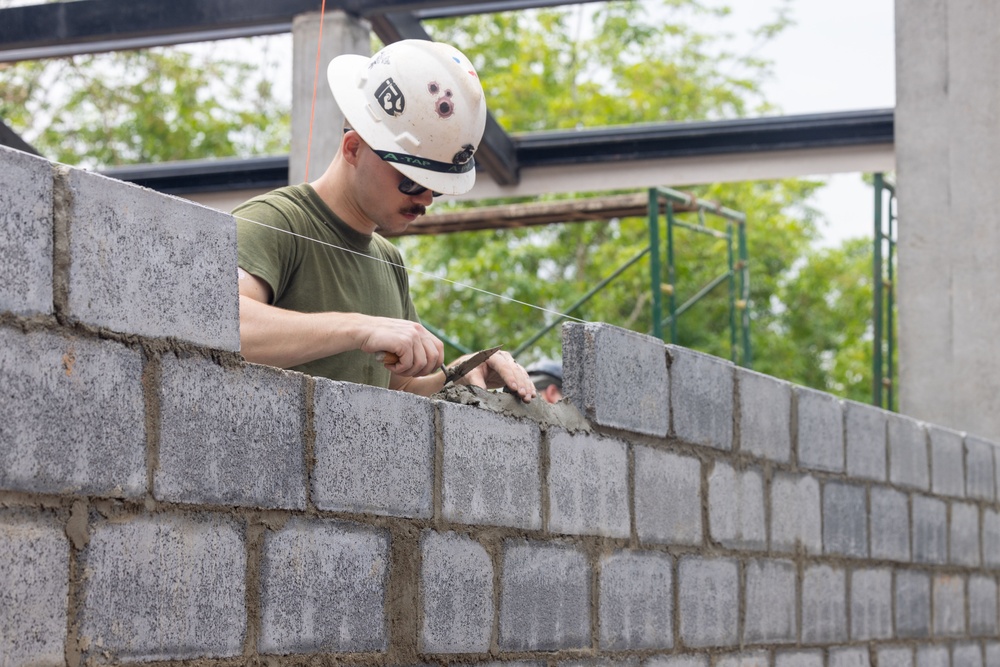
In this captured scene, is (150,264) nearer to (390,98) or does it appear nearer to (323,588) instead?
(323,588)

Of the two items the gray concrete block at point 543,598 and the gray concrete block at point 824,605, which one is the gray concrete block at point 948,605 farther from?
the gray concrete block at point 543,598

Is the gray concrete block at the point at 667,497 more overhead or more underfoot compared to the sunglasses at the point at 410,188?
more underfoot

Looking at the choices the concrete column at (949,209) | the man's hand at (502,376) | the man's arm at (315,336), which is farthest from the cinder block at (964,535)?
the man's arm at (315,336)

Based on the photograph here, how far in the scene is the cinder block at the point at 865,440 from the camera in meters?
4.85

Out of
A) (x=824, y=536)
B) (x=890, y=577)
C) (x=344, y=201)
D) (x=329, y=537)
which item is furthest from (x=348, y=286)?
(x=890, y=577)

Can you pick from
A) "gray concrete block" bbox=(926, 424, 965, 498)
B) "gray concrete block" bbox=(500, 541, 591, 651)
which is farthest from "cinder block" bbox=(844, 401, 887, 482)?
"gray concrete block" bbox=(500, 541, 591, 651)

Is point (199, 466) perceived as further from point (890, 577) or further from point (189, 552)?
point (890, 577)

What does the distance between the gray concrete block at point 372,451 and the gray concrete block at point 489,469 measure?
0.25 ft

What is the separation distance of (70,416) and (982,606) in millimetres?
5064

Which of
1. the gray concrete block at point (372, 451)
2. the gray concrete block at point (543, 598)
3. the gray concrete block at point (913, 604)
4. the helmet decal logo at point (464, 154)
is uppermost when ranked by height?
the helmet decal logo at point (464, 154)

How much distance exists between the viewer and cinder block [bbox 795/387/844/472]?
14.8 ft

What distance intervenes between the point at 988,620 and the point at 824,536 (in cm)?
192

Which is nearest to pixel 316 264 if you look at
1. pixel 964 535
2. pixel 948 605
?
pixel 948 605

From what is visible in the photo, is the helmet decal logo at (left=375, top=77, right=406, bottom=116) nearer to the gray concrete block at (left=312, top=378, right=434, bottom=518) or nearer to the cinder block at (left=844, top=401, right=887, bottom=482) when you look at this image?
the gray concrete block at (left=312, top=378, right=434, bottom=518)
